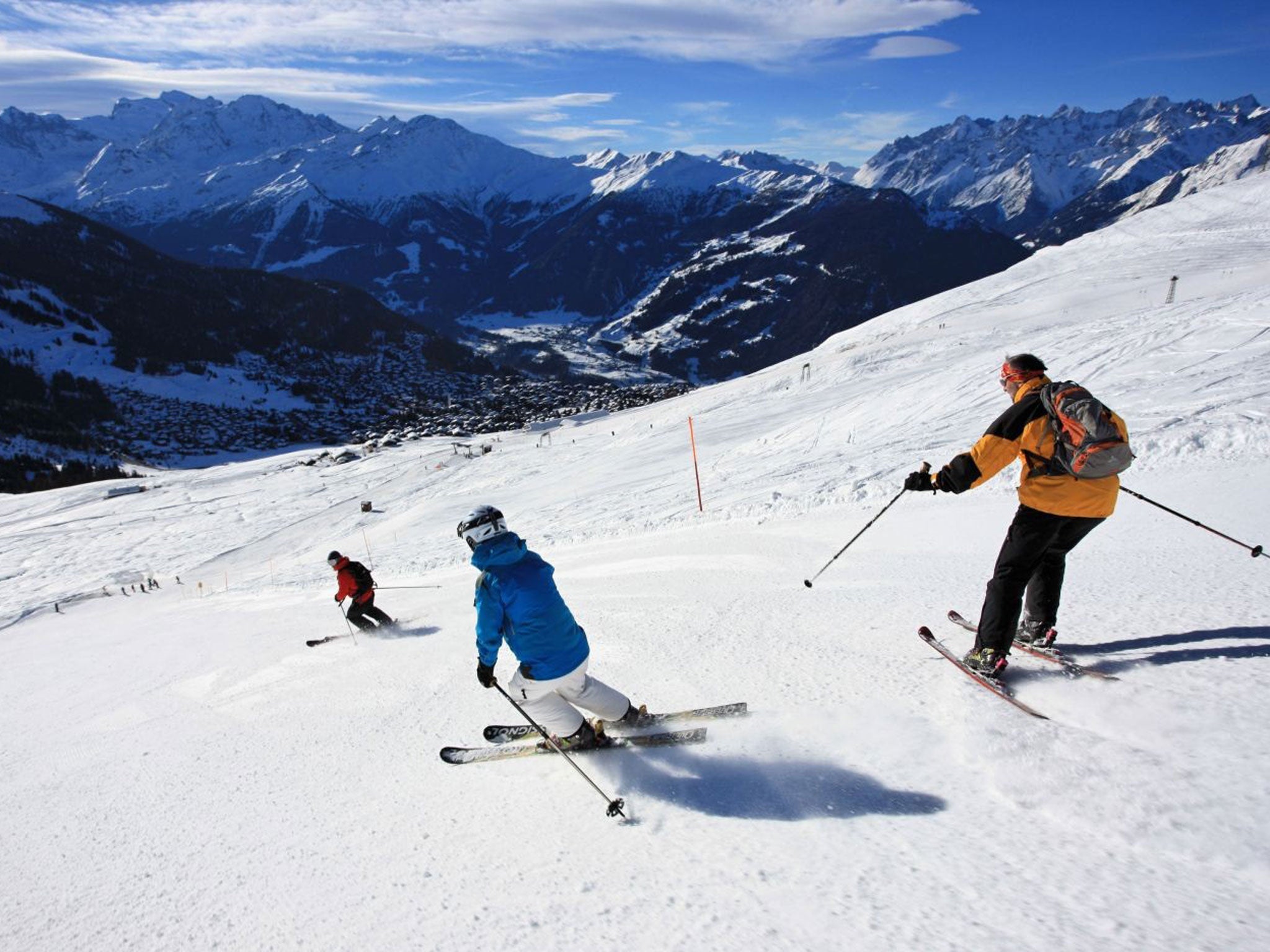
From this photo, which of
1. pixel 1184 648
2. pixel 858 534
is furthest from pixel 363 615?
pixel 1184 648

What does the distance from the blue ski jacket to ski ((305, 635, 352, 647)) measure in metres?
5.83

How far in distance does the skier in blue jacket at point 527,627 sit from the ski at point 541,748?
15 centimetres

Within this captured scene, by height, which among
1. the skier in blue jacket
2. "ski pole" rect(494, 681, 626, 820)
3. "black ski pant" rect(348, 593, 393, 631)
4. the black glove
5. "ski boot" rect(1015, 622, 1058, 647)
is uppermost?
the black glove

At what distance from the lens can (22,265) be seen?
5965 inches

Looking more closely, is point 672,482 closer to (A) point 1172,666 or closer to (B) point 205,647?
(B) point 205,647

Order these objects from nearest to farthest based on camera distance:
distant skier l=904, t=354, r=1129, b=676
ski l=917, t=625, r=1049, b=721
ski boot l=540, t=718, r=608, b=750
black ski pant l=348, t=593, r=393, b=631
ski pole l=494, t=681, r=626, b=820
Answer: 1. ski pole l=494, t=681, r=626, b=820
2. ski l=917, t=625, r=1049, b=721
3. distant skier l=904, t=354, r=1129, b=676
4. ski boot l=540, t=718, r=608, b=750
5. black ski pant l=348, t=593, r=393, b=631

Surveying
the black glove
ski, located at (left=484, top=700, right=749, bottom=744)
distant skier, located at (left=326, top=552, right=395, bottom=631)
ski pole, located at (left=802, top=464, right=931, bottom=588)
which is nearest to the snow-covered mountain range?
distant skier, located at (left=326, top=552, right=395, bottom=631)

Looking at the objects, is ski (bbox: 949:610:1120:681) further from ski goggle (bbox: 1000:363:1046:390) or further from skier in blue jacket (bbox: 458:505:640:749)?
skier in blue jacket (bbox: 458:505:640:749)

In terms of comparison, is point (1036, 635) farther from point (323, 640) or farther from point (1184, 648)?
point (323, 640)

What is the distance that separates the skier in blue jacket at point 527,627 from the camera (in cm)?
413

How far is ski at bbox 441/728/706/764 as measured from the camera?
4309mm

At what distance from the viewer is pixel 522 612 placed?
164 inches

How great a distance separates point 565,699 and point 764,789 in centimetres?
143

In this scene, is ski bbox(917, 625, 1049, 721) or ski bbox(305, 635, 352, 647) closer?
ski bbox(917, 625, 1049, 721)
